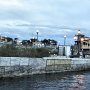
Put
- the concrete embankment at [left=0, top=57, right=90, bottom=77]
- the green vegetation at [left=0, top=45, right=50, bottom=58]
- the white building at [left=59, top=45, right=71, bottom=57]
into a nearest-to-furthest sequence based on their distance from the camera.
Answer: the concrete embankment at [left=0, top=57, right=90, bottom=77]
the green vegetation at [left=0, top=45, right=50, bottom=58]
the white building at [left=59, top=45, right=71, bottom=57]

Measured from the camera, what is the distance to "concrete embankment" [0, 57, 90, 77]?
52.3 m

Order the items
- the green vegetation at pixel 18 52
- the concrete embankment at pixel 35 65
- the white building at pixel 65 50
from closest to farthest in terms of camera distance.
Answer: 1. the concrete embankment at pixel 35 65
2. the green vegetation at pixel 18 52
3. the white building at pixel 65 50

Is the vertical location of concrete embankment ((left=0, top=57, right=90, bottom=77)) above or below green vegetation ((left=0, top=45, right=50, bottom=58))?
below

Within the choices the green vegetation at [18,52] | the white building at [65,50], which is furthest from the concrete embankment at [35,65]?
the white building at [65,50]

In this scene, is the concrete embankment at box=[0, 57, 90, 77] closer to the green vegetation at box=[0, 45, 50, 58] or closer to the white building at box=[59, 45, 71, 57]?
the green vegetation at box=[0, 45, 50, 58]

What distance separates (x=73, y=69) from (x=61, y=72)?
22.5 ft

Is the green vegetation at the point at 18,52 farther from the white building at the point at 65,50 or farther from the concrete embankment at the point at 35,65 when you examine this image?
the white building at the point at 65,50

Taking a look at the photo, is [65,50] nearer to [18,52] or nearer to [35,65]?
[18,52]

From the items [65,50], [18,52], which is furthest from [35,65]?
[65,50]

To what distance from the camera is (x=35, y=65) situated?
5919cm

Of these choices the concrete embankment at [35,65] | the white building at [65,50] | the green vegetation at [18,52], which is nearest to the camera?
the concrete embankment at [35,65]

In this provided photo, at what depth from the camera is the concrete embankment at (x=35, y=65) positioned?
52344 millimetres

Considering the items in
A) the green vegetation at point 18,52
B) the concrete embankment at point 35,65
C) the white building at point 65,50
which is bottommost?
the concrete embankment at point 35,65

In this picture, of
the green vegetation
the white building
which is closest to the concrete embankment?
the green vegetation
